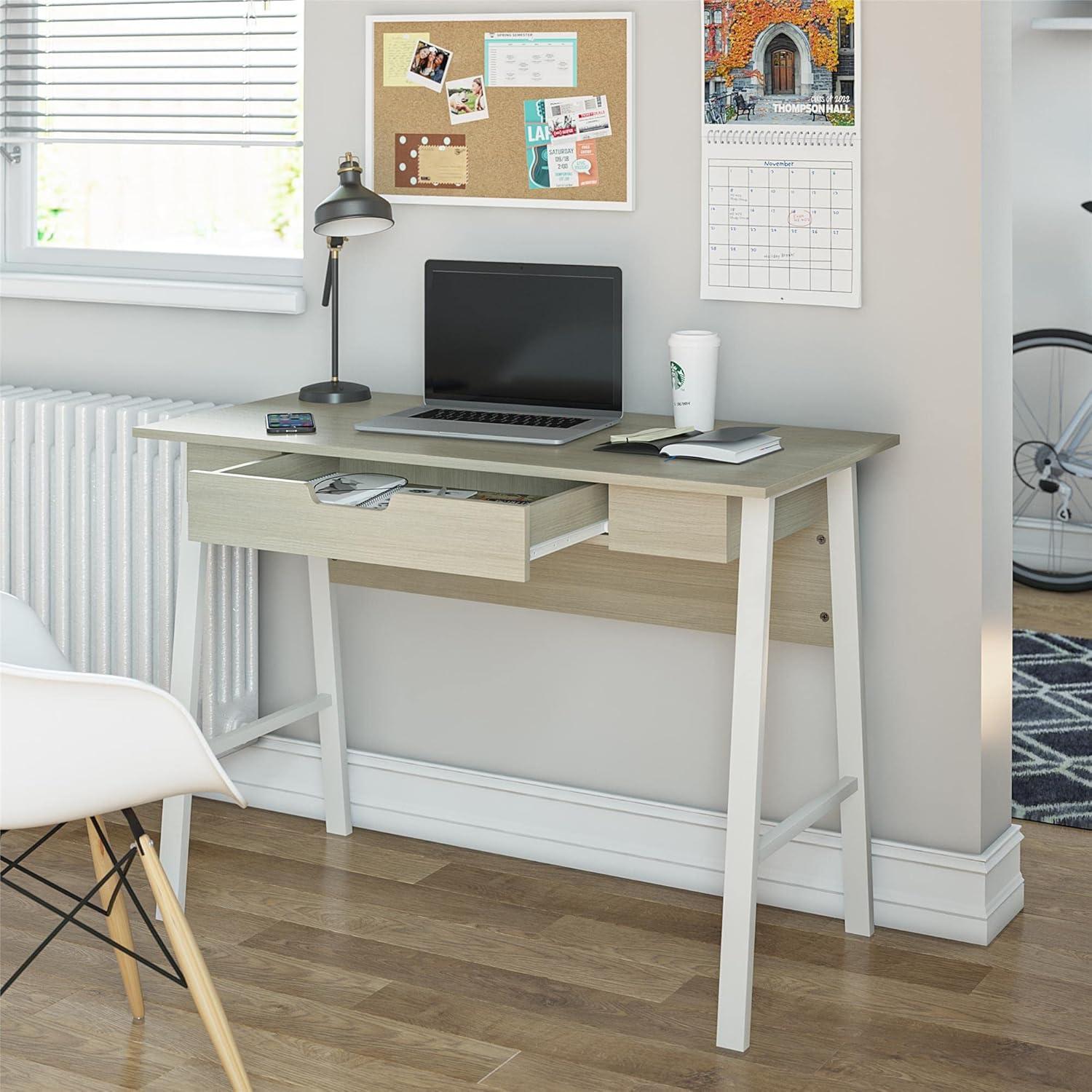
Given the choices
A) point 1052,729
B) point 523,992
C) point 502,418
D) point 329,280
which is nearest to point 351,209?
point 329,280

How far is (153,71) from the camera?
10.2ft

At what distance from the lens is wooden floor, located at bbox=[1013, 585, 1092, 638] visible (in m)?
4.21

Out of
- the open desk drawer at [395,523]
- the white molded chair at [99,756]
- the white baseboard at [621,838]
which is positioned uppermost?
the open desk drawer at [395,523]

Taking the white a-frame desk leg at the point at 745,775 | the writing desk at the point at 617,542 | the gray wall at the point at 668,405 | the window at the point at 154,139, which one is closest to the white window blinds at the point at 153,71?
the window at the point at 154,139

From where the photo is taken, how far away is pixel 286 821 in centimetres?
299

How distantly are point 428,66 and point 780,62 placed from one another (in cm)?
62

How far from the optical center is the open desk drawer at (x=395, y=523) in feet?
6.90

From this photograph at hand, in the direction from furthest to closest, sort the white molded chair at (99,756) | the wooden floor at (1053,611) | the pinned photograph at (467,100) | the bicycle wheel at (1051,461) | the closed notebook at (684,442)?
1. the bicycle wheel at (1051,461)
2. the wooden floor at (1053,611)
3. the pinned photograph at (467,100)
4. the closed notebook at (684,442)
5. the white molded chair at (99,756)

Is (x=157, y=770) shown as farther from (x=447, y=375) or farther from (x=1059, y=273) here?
(x=1059, y=273)

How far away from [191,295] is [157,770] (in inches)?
57.4

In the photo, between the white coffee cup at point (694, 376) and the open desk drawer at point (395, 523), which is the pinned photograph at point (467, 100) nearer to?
the white coffee cup at point (694, 376)

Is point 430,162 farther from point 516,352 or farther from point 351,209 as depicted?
point 516,352

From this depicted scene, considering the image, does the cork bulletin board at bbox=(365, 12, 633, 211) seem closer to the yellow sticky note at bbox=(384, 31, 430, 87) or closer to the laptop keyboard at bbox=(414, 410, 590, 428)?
the yellow sticky note at bbox=(384, 31, 430, 87)

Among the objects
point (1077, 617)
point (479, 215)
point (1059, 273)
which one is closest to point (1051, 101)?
point (1059, 273)
